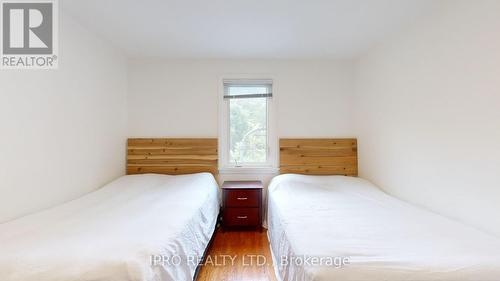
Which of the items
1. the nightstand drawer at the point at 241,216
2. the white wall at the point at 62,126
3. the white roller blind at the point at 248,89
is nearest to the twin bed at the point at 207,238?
the white wall at the point at 62,126

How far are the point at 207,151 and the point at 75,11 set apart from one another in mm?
1840

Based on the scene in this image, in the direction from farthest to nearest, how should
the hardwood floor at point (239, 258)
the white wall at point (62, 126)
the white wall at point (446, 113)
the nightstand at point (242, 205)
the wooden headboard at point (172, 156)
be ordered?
the wooden headboard at point (172, 156) < the nightstand at point (242, 205) < the hardwood floor at point (239, 258) < the white wall at point (62, 126) < the white wall at point (446, 113)

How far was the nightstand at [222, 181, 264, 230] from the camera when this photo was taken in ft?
9.14

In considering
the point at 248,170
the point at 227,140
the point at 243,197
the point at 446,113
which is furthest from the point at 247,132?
the point at 446,113

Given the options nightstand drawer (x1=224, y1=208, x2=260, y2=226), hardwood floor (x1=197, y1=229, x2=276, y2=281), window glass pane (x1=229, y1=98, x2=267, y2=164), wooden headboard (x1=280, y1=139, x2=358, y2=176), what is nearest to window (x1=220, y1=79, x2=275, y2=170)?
window glass pane (x1=229, y1=98, x2=267, y2=164)

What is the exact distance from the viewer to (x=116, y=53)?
2795 mm

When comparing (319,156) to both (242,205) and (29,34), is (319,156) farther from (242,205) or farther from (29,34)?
(29,34)

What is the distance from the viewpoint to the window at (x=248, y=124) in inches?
125

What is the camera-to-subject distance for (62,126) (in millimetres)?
1955

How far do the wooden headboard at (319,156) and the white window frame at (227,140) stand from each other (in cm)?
14

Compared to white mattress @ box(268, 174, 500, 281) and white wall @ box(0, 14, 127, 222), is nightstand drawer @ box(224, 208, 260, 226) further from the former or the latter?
white wall @ box(0, 14, 127, 222)

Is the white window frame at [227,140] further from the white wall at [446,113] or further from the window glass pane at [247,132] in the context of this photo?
the white wall at [446,113]

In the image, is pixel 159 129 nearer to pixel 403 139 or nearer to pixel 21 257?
pixel 21 257

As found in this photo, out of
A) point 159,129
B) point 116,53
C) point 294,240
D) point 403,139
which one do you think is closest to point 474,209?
point 403,139
